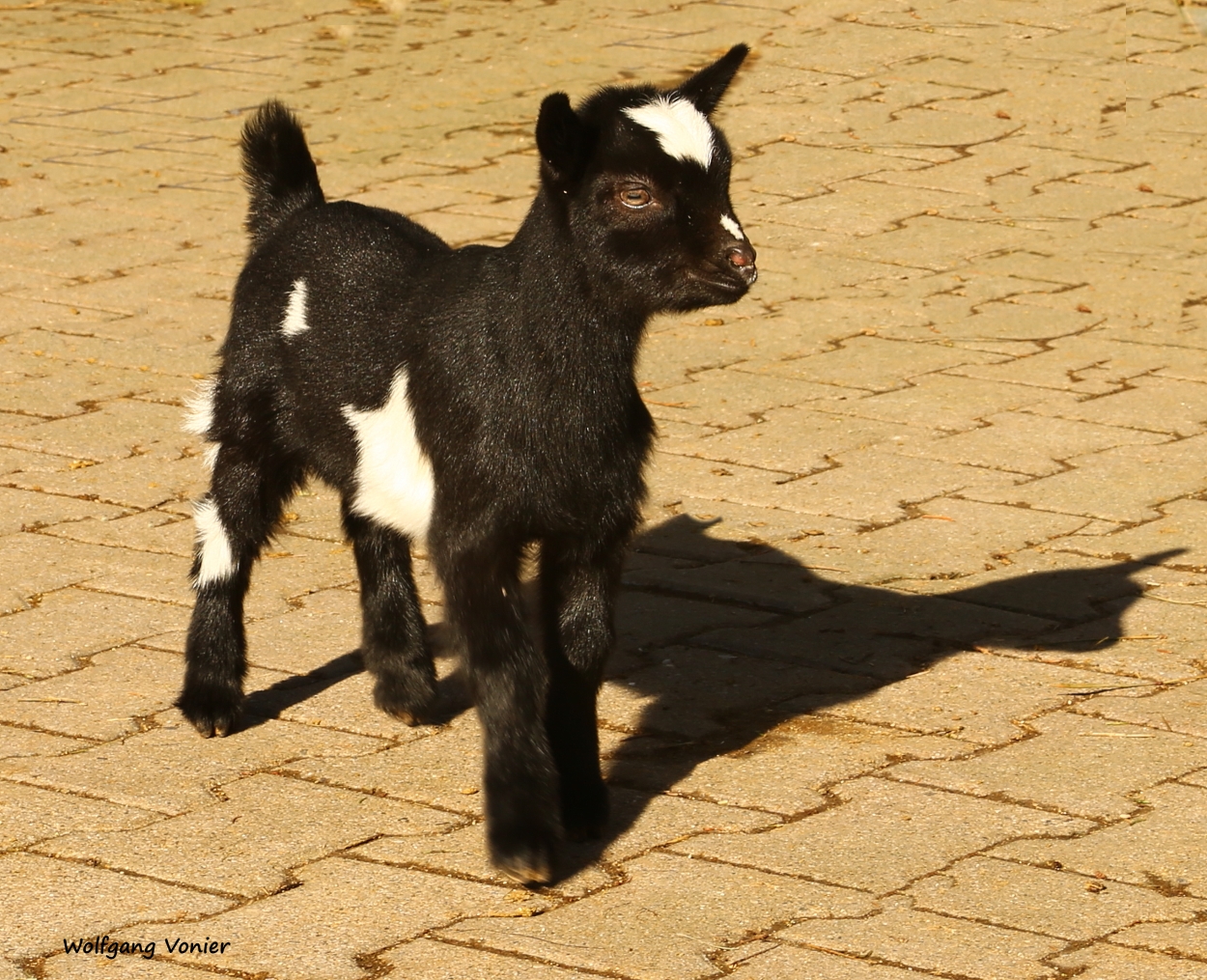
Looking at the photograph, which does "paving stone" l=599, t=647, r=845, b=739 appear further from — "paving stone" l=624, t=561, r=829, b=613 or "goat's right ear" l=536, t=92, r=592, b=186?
"goat's right ear" l=536, t=92, r=592, b=186

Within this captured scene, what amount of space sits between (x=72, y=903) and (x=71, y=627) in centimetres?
166

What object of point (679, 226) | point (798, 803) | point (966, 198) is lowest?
point (798, 803)

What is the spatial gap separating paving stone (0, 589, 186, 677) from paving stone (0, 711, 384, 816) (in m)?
0.48

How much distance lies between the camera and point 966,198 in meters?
10.1

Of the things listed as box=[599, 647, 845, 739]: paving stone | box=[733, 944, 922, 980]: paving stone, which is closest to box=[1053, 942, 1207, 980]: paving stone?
box=[733, 944, 922, 980]: paving stone

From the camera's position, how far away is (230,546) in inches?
199

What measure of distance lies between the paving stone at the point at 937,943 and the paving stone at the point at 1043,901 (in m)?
0.05

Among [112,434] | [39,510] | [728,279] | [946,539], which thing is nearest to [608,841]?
[728,279]

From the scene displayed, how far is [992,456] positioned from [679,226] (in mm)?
3059

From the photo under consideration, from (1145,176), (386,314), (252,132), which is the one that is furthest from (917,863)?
(1145,176)

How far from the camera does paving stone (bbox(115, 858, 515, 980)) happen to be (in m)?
3.71

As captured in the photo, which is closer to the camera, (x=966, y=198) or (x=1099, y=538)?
(x=1099, y=538)

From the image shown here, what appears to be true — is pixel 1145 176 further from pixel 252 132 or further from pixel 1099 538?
pixel 252 132

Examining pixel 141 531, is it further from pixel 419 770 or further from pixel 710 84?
pixel 710 84
